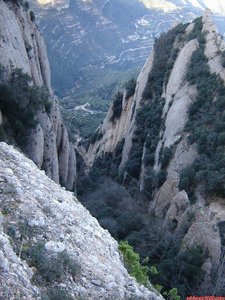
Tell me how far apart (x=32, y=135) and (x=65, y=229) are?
21.4 meters

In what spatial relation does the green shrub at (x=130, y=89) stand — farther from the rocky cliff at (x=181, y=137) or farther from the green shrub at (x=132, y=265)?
the green shrub at (x=132, y=265)

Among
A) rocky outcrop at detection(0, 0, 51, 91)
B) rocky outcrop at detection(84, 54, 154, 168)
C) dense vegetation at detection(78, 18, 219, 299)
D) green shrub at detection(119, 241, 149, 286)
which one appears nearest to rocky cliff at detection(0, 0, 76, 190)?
rocky outcrop at detection(0, 0, 51, 91)

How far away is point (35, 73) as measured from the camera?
4019 cm

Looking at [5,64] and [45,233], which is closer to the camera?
[45,233]

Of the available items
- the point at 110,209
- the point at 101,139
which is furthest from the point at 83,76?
the point at 110,209

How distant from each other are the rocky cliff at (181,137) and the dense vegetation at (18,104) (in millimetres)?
11331

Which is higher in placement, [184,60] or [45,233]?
[184,60]

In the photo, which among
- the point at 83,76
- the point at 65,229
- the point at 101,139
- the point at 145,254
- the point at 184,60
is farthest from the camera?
the point at 83,76

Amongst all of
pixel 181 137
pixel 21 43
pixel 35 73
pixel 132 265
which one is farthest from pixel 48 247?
pixel 35 73

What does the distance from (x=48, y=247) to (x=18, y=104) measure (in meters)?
22.0

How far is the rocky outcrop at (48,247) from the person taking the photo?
8.16m

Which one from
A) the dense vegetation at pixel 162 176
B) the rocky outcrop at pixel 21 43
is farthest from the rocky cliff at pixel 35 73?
the dense vegetation at pixel 162 176

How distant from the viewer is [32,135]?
3116 centimetres

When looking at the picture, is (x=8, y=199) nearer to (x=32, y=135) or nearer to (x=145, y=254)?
(x=145, y=254)
